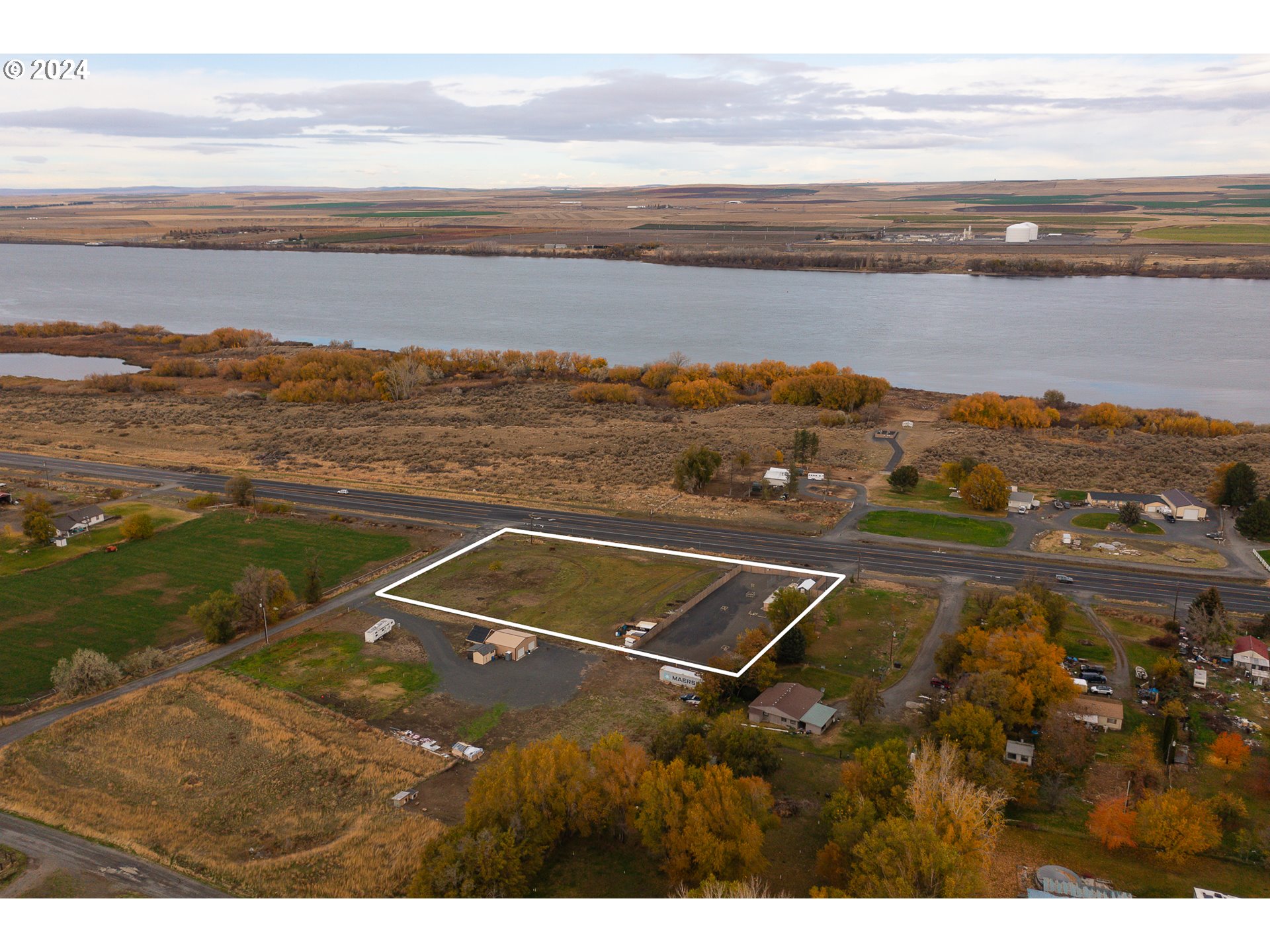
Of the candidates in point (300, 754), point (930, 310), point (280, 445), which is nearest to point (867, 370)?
Answer: point (930, 310)

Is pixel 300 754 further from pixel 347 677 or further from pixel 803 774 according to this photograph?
pixel 803 774

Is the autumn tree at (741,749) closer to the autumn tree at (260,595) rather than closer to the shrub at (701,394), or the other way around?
the autumn tree at (260,595)

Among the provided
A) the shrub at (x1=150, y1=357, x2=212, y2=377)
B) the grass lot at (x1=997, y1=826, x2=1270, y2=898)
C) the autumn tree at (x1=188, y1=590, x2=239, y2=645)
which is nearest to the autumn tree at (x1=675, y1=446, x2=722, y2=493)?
the autumn tree at (x1=188, y1=590, x2=239, y2=645)

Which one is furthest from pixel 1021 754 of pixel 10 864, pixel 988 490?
pixel 10 864

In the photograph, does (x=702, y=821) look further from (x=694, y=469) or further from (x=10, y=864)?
(x=694, y=469)

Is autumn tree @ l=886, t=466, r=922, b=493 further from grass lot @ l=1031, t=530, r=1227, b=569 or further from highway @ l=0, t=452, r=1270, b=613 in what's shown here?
grass lot @ l=1031, t=530, r=1227, b=569

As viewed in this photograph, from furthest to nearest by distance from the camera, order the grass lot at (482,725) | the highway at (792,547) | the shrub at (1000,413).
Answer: the shrub at (1000,413) → the highway at (792,547) → the grass lot at (482,725)

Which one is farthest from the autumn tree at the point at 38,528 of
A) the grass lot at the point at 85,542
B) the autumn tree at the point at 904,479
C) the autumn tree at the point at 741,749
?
the autumn tree at the point at 904,479
